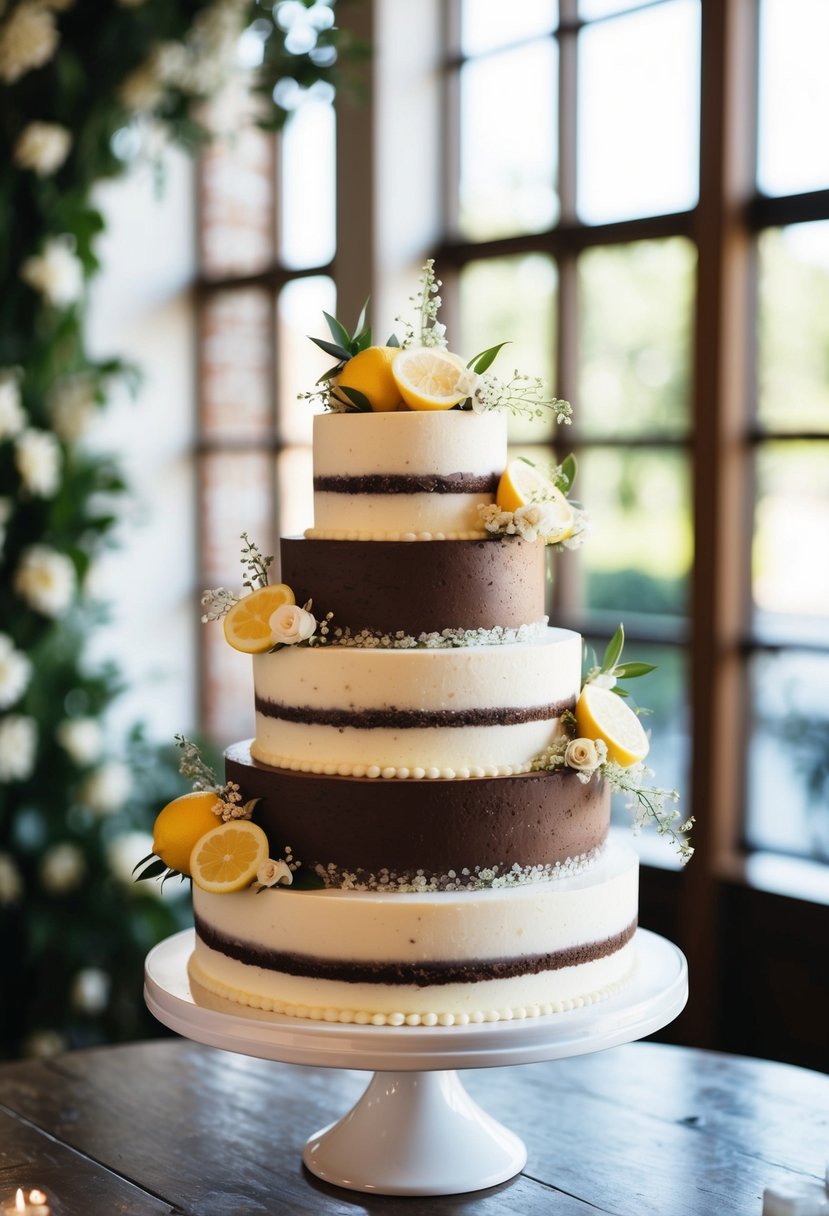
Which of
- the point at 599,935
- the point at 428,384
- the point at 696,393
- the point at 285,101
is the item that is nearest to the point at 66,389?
the point at 285,101

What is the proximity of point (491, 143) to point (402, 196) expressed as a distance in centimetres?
25

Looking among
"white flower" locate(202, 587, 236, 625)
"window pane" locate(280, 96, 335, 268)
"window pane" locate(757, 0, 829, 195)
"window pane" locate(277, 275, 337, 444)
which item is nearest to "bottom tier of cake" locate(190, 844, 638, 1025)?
"white flower" locate(202, 587, 236, 625)

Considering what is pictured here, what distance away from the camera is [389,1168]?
1.81 metres

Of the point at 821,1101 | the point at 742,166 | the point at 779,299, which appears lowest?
the point at 821,1101

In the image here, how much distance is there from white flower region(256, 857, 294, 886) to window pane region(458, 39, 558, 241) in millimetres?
2251

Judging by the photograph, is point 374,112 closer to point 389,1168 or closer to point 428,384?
point 428,384

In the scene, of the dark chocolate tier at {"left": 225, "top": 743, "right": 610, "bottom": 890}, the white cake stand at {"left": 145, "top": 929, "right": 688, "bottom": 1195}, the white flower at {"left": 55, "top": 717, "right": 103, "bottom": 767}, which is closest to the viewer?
the white cake stand at {"left": 145, "top": 929, "right": 688, "bottom": 1195}

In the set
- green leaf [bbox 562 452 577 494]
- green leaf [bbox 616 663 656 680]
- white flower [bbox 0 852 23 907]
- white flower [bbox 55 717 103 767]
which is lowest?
white flower [bbox 0 852 23 907]

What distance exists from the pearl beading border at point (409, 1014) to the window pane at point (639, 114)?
204cm

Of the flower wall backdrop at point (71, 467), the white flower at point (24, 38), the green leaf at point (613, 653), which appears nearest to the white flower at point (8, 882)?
the flower wall backdrop at point (71, 467)

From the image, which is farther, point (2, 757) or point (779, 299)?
point (2, 757)

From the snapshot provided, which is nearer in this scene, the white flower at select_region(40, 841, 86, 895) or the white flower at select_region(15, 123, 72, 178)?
the white flower at select_region(15, 123, 72, 178)

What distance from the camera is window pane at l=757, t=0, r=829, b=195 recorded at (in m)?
2.99

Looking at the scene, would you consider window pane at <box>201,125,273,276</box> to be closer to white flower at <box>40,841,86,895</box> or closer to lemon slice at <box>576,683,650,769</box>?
white flower at <box>40,841,86,895</box>
